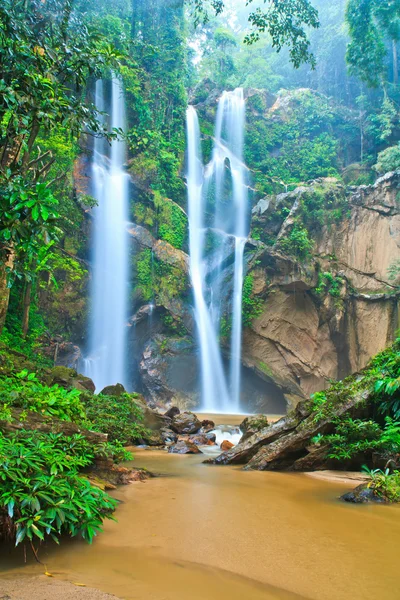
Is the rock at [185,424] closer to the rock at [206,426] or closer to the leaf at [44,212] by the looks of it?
the rock at [206,426]

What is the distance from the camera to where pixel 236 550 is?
3.02 m

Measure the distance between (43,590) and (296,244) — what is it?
18785mm

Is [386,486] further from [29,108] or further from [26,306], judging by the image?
[26,306]

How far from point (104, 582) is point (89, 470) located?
2.40 meters

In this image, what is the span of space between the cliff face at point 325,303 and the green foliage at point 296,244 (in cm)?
30

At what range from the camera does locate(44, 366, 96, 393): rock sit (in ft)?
33.8

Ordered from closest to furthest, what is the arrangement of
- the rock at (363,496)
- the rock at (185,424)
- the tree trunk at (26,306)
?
the rock at (363,496) < the rock at (185,424) < the tree trunk at (26,306)

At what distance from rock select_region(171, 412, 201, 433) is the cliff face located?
8.60 meters

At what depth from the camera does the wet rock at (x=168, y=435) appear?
995 centimetres

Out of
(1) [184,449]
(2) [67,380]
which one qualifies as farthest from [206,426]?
(2) [67,380]

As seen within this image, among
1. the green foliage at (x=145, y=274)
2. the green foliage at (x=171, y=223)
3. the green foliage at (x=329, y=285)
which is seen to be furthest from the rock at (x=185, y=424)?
the green foliage at (x=171, y=223)

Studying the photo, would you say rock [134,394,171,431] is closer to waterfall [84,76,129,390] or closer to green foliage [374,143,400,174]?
waterfall [84,76,129,390]

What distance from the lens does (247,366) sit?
1991 cm

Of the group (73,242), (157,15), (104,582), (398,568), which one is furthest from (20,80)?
(157,15)
